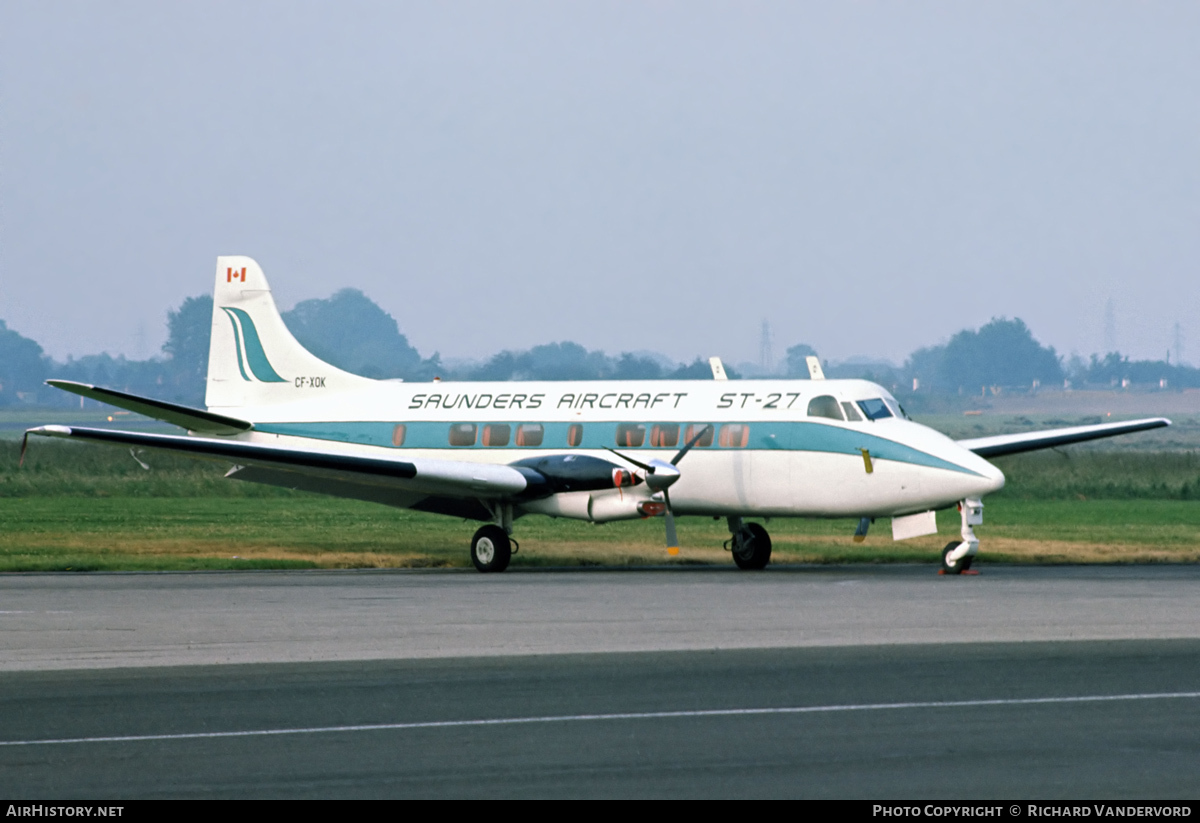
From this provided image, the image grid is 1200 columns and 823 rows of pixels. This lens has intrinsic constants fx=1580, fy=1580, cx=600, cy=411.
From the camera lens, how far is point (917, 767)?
9.58m

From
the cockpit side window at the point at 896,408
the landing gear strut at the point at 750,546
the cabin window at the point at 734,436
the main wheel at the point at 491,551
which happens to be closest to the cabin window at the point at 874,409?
the cockpit side window at the point at 896,408

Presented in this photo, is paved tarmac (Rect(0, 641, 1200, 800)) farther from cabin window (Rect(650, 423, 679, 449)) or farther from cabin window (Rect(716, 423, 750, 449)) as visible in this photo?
cabin window (Rect(650, 423, 679, 449))

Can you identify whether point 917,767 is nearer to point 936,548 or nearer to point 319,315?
point 936,548

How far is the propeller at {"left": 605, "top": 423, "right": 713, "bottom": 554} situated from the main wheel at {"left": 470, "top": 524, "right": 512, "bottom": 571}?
7.92ft

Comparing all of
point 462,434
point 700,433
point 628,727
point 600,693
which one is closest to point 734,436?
point 700,433

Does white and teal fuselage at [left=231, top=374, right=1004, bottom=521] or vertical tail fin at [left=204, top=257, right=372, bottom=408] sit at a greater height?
vertical tail fin at [left=204, top=257, right=372, bottom=408]

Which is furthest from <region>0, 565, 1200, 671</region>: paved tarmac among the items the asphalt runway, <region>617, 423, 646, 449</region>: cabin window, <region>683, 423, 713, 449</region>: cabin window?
<region>617, 423, 646, 449</region>: cabin window

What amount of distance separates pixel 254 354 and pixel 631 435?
8035mm

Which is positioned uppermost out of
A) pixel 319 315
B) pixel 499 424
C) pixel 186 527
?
pixel 319 315

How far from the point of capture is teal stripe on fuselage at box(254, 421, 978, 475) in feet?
81.6
